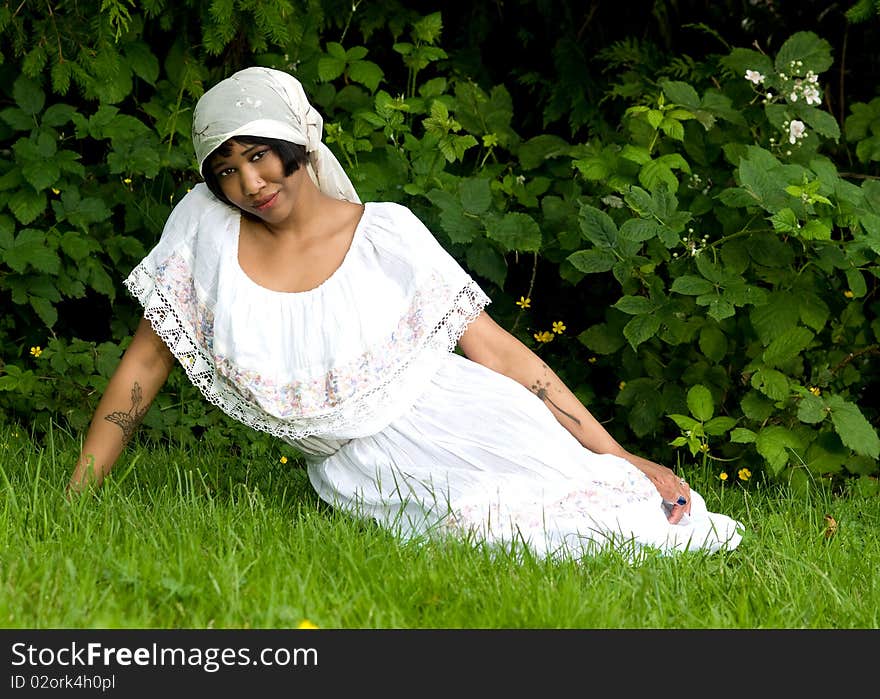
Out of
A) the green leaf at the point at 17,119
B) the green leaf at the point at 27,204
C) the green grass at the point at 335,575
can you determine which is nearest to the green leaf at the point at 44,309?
the green leaf at the point at 27,204

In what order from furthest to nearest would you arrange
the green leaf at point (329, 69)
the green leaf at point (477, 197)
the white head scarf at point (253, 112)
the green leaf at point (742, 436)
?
the green leaf at point (329, 69)
the green leaf at point (477, 197)
the green leaf at point (742, 436)
the white head scarf at point (253, 112)

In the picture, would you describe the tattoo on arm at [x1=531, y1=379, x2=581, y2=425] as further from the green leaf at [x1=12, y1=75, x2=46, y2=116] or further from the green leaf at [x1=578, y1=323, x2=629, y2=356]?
the green leaf at [x1=12, y1=75, x2=46, y2=116]

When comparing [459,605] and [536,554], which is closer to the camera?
[459,605]

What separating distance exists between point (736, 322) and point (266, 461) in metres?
1.60

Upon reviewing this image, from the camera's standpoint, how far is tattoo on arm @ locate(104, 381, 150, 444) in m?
3.28

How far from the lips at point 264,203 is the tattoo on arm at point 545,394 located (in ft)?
2.67

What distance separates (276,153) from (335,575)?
102 centimetres

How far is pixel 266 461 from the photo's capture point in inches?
163

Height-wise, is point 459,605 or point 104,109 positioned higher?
point 104,109

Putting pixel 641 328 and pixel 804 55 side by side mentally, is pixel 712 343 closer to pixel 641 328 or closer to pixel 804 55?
pixel 641 328

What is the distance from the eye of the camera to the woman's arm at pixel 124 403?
10.8 ft

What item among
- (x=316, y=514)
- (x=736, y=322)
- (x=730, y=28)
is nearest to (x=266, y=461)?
(x=316, y=514)

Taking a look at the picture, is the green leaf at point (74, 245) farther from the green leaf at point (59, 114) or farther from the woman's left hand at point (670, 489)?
the woman's left hand at point (670, 489)

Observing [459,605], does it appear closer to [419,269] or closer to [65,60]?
[419,269]
